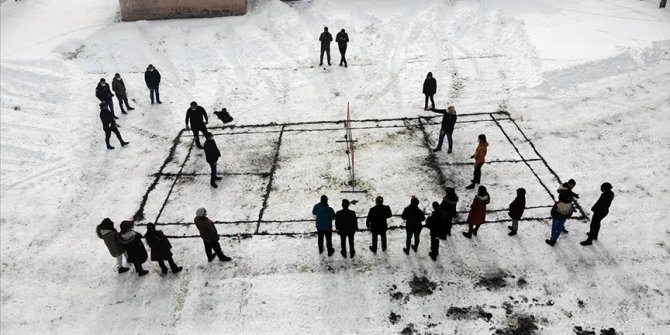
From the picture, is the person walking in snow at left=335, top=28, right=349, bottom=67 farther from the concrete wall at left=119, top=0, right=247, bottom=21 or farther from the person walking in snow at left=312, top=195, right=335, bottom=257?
the person walking in snow at left=312, top=195, right=335, bottom=257

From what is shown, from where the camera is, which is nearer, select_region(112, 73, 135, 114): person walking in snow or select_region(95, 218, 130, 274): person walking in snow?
select_region(95, 218, 130, 274): person walking in snow

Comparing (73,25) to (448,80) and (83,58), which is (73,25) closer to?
(83,58)

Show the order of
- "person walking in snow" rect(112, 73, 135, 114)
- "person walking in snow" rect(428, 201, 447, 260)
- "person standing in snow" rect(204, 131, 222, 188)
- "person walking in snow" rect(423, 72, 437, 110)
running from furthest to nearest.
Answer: "person walking in snow" rect(112, 73, 135, 114), "person walking in snow" rect(423, 72, 437, 110), "person standing in snow" rect(204, 131, 222, 188), "person walking in snow" rect(428, 201, 447, 260)

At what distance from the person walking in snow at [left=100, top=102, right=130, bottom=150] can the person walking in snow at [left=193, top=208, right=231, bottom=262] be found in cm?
575

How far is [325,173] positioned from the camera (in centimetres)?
1272

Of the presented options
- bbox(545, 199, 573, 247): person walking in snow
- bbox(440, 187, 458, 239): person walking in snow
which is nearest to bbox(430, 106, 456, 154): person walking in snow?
Answer: bbox(440, 187, 458, 239): person walking in snow

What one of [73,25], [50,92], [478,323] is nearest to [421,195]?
[478,323]

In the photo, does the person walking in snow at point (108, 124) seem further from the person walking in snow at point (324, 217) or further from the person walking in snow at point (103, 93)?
the person walking in snow at point (324, 217)

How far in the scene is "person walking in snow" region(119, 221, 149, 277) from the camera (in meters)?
9.27

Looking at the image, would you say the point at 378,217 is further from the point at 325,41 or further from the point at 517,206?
the point at 325,41

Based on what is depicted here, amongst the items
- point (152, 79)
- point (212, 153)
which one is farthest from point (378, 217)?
point (152, 79)

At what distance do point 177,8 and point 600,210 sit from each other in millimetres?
18186

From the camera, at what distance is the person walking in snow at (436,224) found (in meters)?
9.20

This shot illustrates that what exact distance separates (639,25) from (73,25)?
940 inches
